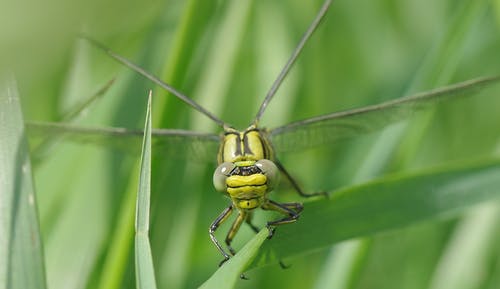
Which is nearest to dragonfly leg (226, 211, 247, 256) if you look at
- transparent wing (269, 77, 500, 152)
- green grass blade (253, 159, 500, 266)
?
green grass blade (253, 159, 500, 266)

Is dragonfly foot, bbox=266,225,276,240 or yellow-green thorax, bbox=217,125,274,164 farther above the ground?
yellow-green thorax, bbox=217,125,274,164

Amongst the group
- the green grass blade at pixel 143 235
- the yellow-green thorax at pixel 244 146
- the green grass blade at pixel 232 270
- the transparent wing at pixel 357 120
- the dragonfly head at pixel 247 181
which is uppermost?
the transparent wing at pixel 357 120

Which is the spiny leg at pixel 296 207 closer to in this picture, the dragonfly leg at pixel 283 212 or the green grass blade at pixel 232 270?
the dragonfly leg at pixel 283 212

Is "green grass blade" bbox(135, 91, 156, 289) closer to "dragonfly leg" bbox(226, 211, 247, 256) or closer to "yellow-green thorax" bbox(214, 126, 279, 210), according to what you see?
"yellow-green thorax" bbox(214, 126, 279, 210)

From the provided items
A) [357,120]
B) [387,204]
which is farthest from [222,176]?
Result: [357,120]

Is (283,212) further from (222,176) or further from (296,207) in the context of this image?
(222,176)

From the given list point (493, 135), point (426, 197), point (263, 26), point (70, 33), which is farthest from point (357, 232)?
point (493, 135)

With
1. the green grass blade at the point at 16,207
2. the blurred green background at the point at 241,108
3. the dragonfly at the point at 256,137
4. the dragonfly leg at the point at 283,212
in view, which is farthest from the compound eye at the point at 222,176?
the green grass blade at the point at 16,207
